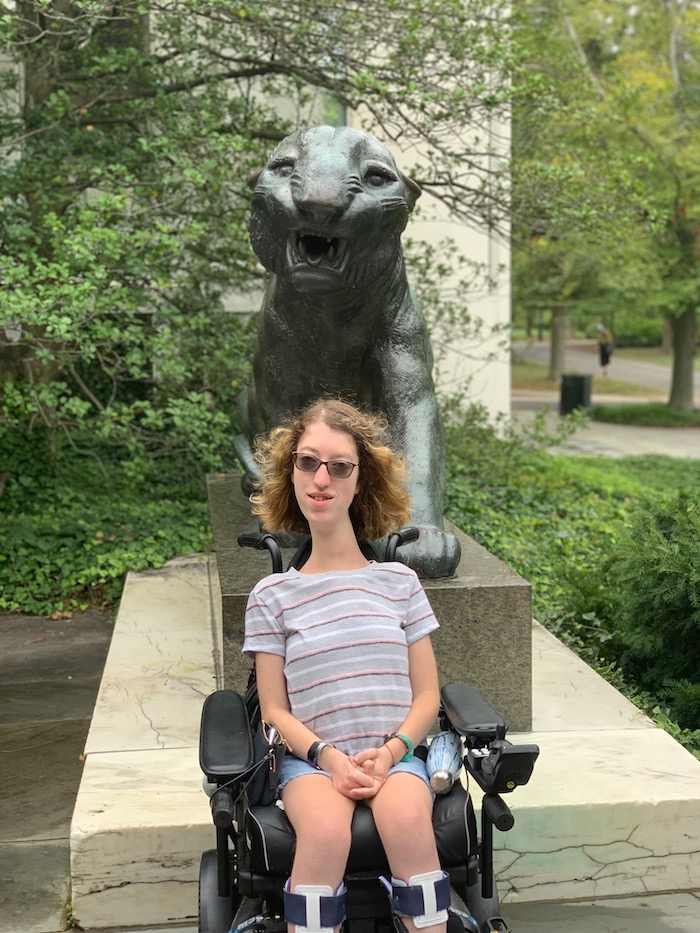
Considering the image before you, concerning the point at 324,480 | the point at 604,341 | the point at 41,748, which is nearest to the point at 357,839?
the point at 324,480

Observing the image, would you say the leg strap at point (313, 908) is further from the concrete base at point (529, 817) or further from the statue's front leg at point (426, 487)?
A: the statue's front leg at point (426, 487)

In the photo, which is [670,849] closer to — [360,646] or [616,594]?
[360,646]

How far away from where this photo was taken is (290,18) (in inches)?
275

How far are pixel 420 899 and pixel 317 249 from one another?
6.45ft

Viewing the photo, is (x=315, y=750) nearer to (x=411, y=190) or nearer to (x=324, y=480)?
(x=324, y=480)

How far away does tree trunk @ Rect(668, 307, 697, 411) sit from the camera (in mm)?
19219

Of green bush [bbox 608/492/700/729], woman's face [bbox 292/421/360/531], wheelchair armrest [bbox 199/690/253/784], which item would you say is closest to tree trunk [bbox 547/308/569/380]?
green bush [bbox 608/492/700/729]

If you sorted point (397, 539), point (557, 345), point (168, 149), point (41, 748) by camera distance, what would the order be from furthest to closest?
point (557, 345)
point (168, 149)
point (41, 748)
point (397, 539)

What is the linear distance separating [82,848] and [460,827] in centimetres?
118

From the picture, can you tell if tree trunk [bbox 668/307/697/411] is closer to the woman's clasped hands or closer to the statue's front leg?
the statue's front leg

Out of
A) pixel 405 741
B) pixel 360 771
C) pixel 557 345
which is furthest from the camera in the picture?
pixel 557 345

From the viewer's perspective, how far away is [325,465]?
2730 mm

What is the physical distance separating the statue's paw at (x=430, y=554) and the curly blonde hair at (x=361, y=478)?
90cm

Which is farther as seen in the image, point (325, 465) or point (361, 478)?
point (361, 478)
